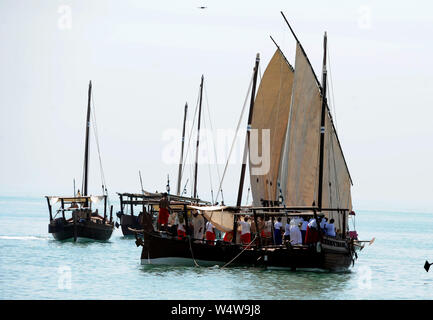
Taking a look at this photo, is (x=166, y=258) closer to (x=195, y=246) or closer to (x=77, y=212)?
(x=195, y=246)

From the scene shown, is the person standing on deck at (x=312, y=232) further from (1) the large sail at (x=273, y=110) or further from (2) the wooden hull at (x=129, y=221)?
(2) the wooden hull at (x=129, y=221)

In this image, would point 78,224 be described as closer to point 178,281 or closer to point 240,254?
point 240,254

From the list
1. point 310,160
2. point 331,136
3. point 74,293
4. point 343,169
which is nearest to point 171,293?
point 74,293

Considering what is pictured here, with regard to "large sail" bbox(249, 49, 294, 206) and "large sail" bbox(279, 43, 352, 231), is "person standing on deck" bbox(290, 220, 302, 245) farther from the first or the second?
"large sail" bbox(249, 49, 294, 206)

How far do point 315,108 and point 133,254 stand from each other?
18419 millimetres

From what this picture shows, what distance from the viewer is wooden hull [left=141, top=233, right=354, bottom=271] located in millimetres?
40625

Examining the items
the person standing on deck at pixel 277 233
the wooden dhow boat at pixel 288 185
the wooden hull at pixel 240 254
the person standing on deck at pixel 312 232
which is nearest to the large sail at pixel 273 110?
the wooden dhow boat at pixel 288 185

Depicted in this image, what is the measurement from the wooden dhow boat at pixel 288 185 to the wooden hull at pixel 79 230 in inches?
681

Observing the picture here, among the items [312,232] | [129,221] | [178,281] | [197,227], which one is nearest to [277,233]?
[312,232]

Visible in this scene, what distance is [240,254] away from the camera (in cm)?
4234

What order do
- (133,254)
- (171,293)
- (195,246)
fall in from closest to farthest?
Answer: 1. (171,293)
2. (195,246)
3. (133,254)

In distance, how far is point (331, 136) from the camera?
166 feet

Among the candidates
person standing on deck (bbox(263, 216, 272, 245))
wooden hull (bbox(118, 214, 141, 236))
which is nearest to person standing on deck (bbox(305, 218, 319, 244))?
person standing on deck (bbox(263, 216, 272, 245))

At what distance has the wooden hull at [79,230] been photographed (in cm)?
6625
